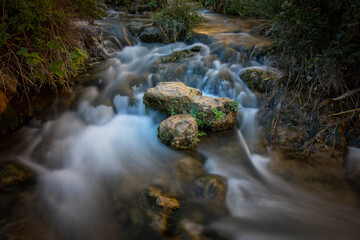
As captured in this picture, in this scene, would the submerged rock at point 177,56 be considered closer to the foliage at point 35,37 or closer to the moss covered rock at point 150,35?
the moss covered rock at point 150,35

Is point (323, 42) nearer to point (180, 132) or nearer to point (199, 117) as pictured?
point (199, 117)

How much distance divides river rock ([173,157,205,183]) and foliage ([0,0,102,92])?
2213mm

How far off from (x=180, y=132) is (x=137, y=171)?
92 cm

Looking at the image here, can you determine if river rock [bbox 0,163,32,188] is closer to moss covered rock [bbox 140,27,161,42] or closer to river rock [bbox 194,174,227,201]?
river rock [bbox 194,174,227,201]

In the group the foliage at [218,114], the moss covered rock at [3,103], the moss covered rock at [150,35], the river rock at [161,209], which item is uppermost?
the moss covered rock at [150,35]

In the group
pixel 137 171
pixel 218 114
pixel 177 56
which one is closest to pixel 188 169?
pixel 137 171

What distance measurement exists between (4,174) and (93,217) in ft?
4.46

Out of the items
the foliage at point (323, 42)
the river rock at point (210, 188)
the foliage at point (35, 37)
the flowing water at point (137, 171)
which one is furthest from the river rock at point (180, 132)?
the foliage at point (323, 42)

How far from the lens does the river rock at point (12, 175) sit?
2601mm

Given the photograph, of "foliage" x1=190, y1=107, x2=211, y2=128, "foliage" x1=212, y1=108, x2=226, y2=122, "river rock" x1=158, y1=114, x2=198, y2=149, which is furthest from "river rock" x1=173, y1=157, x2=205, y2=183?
"foliage" x1=212, y1=108, x2=226, y2=122

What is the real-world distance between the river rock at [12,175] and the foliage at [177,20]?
533 centimetres

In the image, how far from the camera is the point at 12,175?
266 cm

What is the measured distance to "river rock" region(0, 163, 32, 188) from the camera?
260cm

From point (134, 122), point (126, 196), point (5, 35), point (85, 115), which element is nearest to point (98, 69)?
point (85, 115)
